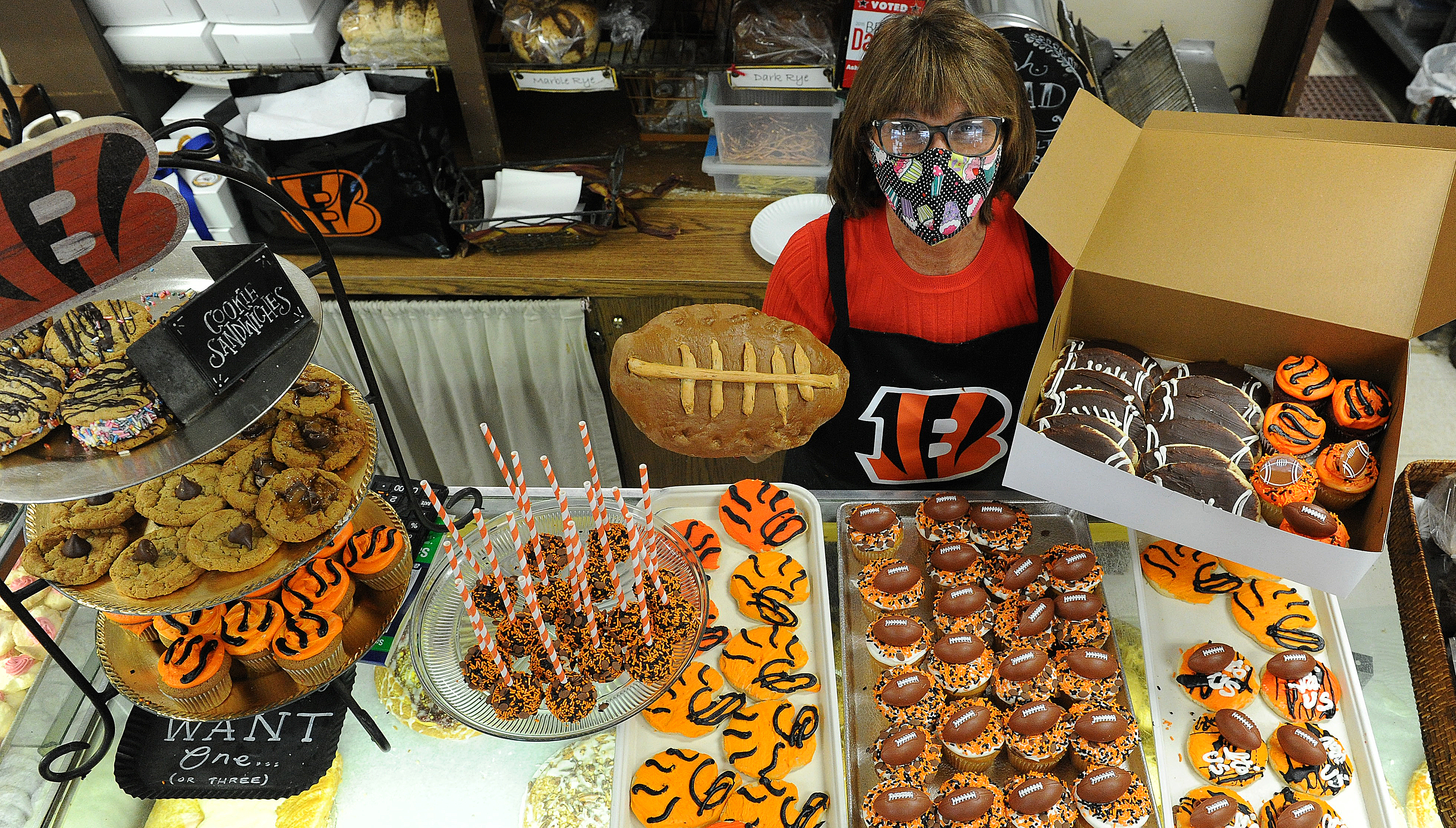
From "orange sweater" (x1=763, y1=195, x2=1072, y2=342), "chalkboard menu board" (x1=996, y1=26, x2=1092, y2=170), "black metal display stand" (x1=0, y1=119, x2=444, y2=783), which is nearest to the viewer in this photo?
"black metal display stand" (x1=0, y1=119, x2=444, y2=783)

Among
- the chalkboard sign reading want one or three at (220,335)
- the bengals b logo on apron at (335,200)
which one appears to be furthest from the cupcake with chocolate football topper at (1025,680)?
the bengals b logo on apron at (335,200)

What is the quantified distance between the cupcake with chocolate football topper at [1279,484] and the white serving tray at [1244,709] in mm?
135

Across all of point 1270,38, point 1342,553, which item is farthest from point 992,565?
point 1270,38

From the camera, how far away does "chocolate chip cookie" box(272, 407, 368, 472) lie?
1.51 meters

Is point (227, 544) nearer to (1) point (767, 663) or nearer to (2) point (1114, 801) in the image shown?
(1) point (767, 663)

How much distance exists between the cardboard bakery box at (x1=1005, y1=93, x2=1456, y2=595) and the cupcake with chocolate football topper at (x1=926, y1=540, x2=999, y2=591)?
335mm

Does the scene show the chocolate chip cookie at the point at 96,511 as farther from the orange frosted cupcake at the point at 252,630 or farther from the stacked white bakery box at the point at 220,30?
the stacked white bakery box at the point at 220,30

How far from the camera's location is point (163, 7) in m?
2.92

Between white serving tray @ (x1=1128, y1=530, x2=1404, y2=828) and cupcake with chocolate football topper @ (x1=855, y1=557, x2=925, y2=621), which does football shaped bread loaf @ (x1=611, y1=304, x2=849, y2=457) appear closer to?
cupcake with chocolate football topper @ (x1=855, y1=557, x2=925, y2=621)

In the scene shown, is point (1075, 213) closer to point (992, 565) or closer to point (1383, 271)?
point (1383, 271)

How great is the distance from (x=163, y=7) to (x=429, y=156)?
106cm

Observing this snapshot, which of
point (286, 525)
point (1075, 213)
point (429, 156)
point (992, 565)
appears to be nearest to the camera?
point (286, 525)

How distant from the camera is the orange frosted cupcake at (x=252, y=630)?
4.87ft

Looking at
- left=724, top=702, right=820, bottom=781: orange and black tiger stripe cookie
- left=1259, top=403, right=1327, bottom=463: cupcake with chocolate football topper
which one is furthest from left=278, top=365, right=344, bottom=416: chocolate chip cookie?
left=1259, top=403, right=1327, bottom=463: cupcake with chocolate football topper
